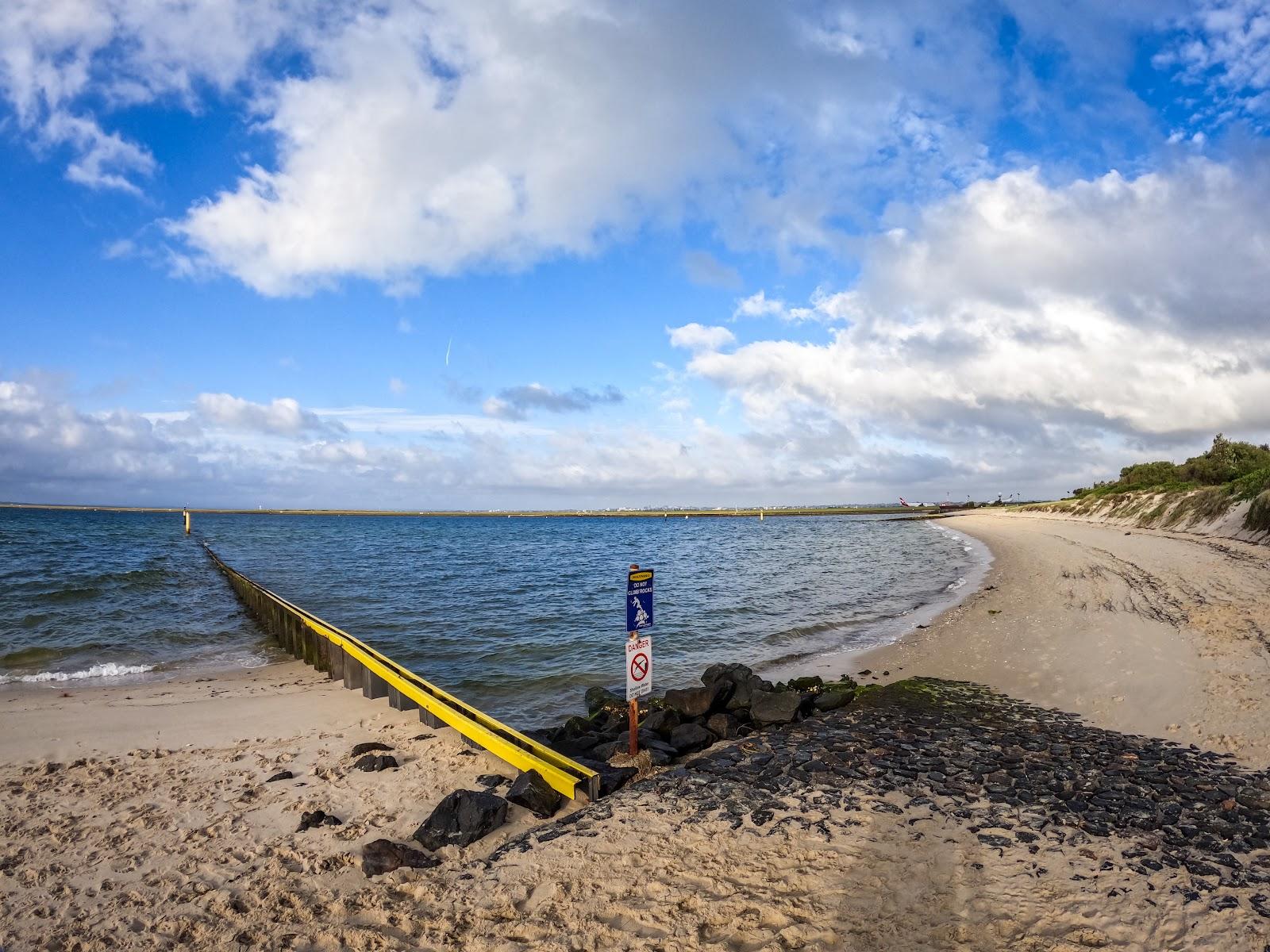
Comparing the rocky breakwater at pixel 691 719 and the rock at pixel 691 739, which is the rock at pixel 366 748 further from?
the rock at pixel 691 739

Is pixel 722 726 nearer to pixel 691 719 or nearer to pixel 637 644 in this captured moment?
pixel 691 719

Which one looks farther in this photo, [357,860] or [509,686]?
[509,686]

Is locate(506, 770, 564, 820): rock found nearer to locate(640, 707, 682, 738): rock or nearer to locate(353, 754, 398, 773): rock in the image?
locate(353, 754, 398, 773): rock

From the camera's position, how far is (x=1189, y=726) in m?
8.41

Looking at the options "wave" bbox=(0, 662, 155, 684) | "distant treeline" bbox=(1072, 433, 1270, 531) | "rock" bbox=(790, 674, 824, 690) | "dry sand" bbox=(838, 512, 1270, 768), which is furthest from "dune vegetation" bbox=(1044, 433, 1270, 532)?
"wave" bbox=(0, 662, 155, 684)

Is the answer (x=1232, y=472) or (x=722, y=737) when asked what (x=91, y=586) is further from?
(x=1232, y=472)

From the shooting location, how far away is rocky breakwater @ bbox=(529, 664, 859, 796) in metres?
8.65

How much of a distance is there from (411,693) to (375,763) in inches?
80.9

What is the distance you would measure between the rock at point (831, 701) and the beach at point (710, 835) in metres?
0.16

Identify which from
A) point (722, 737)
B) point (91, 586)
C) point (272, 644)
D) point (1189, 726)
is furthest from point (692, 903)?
point (91, 586)

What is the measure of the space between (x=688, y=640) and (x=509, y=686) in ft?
19.3

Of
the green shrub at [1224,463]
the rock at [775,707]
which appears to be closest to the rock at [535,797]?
the rock at [775,707]

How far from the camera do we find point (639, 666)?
8133 millimetres

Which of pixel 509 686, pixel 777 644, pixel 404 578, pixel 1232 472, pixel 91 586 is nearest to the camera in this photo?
pixel 509 686
